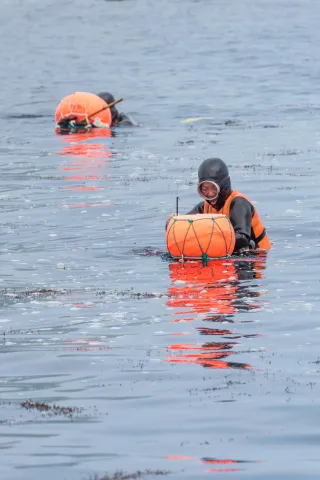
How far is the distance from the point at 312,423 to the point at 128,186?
643 inches

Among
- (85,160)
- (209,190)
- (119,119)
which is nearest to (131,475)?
(209,190)

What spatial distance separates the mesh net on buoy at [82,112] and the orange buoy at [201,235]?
17701 mm

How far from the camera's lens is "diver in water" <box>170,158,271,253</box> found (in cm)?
1719

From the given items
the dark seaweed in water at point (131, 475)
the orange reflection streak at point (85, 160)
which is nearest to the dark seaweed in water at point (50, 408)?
the dark seaweed in water at point (131, 475)

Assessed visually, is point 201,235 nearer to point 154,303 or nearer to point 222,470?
point 154,303

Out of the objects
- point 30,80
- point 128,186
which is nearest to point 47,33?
point 30,80

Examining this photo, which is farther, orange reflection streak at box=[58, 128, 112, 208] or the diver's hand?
orange reflection streak at box=[58, 128, 112, 208]

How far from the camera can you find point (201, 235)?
55.1 ft

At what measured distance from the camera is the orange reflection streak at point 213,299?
11486 millimetres

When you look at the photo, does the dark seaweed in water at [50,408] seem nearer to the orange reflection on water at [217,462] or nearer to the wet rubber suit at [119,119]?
the orange reflection on water at [217,462]

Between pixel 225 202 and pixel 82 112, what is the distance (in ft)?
57.1

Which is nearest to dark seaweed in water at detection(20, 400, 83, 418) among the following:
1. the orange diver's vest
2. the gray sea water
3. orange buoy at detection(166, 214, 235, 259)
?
the gray sea water

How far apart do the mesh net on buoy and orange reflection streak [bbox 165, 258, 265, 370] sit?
17539mm

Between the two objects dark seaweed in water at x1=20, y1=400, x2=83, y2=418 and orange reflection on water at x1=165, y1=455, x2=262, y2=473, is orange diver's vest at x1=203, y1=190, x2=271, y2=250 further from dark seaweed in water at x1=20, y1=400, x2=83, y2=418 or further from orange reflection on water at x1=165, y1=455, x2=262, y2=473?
orange reflection on water at x1=165, y1=455, x2=262, y2=473
